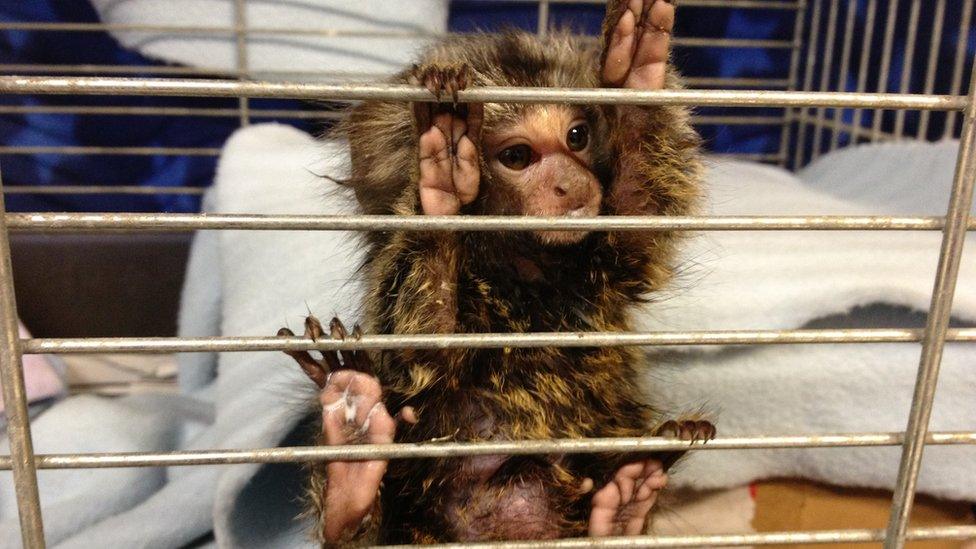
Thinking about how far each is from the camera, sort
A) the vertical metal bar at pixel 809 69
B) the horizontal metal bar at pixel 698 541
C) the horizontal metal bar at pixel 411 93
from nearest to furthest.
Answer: the horizontal metal bar at pixel 411 93 → the horizontal metal bar at pixel 698 541 → the vertical metal bar at pixel 809 69

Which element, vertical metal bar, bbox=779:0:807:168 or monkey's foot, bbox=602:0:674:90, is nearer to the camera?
monkey's foot, bbox=602:0:674:90

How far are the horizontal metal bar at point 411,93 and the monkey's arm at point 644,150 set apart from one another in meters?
0.18

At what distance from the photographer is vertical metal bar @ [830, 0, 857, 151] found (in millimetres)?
1926

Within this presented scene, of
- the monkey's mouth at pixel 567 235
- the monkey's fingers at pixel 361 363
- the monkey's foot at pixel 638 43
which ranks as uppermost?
the monkey's foot at pixel 638 43

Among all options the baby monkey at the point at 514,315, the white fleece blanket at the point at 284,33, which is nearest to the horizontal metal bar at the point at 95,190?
the white fleece blanket at the point at 284,33

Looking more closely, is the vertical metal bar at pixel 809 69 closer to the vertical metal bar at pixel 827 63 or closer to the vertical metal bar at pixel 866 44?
the vertical metal bar at pixel 827 63

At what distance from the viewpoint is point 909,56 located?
167cm

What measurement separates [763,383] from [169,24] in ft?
5.32

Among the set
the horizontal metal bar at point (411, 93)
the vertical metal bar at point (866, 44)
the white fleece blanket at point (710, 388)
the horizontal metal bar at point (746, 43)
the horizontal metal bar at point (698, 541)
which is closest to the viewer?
the horizontal metal bar at point (411, 93)

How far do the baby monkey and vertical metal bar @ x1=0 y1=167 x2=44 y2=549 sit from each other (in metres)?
0.27

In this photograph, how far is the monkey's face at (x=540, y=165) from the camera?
0.89m

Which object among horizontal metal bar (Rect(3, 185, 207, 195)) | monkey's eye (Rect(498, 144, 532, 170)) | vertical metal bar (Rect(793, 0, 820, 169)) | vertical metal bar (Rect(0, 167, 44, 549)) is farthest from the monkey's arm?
horizontal metal bar (Rect(3, 185, 207, 195))

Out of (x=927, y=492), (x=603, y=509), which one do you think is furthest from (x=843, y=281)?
(x=603, y=509)

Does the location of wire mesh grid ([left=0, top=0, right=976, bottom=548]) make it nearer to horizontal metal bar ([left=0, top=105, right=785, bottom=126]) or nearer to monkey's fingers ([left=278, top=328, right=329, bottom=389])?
monkey's fingers ([left=278, top=328, right=329, bottom=389])
